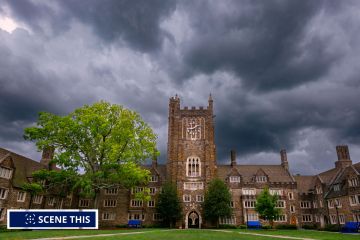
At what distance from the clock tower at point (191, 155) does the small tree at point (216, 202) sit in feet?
10.6

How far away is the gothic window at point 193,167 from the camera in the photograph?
5797 centimetres

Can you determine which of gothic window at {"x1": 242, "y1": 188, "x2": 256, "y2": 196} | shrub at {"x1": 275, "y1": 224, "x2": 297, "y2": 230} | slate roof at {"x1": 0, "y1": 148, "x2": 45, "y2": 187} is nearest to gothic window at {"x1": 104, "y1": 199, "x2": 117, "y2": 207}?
slate roof at {"x1": 0, "y1": 148, "x2": 45, "y2": 187}

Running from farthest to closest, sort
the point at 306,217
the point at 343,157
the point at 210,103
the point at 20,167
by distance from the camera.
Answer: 1. the point at 210,103
2. the point at 306,217
3. the point at 343,157
4. the point at 20,167

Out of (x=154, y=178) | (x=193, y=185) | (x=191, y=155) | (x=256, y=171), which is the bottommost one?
(x=193, y=185)

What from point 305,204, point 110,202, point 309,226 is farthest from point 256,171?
point 110,202

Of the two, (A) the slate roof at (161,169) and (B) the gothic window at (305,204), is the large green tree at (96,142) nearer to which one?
(A) the slate roof at (161,169)

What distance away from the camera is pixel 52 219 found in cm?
793

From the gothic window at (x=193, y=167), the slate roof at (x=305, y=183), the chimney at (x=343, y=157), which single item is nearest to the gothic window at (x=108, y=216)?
the gothic window at (x=193, y=167)

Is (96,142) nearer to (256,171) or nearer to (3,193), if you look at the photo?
(3,193)

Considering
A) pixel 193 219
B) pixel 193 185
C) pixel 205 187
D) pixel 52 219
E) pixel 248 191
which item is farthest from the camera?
pixel 248 191

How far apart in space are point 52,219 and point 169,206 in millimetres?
44990

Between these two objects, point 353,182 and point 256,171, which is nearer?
point 353,182

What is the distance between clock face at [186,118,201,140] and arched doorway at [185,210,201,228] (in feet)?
51.5

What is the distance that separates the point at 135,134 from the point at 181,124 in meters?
23.4
